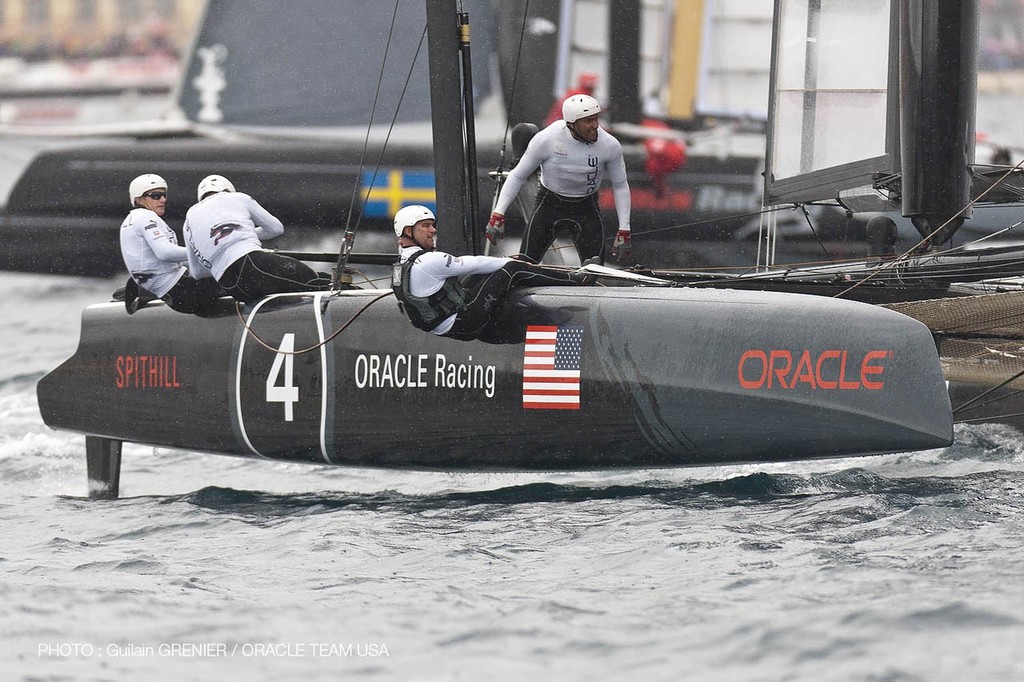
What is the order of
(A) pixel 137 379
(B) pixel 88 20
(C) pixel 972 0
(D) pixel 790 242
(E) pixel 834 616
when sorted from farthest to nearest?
(B) pixel 88 20, (D) pixel 790 242, (A) pixel 137 379, (C) pixel 972 0, (E) pixel 834 616

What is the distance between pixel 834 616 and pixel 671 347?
1666 millimetres

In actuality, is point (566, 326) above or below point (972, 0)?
below

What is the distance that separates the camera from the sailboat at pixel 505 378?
5.39 meters

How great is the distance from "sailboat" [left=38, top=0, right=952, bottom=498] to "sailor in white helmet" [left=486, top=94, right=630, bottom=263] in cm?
34

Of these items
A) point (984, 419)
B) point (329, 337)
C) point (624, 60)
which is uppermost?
point (624, 60)

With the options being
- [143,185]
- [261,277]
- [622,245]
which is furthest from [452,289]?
[143,185]

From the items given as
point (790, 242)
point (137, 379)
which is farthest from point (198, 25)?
point (137, 379)

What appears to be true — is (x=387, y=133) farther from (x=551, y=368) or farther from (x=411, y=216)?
(x=551, y=368)

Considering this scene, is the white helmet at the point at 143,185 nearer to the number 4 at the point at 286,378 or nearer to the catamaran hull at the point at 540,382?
the catamaran hull at the point at 540,382

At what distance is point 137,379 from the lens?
6875mm

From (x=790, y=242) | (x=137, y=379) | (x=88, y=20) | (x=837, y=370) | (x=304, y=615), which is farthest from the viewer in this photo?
(x=88, y=20)

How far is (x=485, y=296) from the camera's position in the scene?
5.87 m

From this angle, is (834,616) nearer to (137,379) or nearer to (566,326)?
(566,326)

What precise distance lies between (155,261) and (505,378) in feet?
6.26
